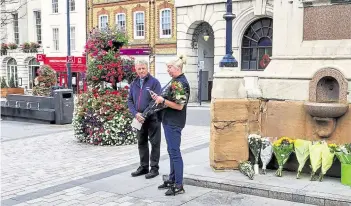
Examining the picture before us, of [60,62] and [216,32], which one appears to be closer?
[216,32]

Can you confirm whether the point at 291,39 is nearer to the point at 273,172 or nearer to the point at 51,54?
the point at 273,172

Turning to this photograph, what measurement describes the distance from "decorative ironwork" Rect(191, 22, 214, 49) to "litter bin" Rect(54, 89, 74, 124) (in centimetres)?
1264

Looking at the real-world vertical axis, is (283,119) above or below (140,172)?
above

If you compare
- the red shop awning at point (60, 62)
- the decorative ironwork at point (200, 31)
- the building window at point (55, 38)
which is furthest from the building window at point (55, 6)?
the decorative ironwork at point (200, 31)

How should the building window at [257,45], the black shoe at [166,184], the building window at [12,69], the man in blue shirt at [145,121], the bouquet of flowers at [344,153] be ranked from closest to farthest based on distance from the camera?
the bouquet of flowers at [344,153], the black shoe at [166,184], the man in blue shirt at [145,121], the building window at [257,45], the building window at [12,69]

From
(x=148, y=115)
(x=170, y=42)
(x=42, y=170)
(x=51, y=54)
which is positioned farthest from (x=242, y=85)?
(x=51, y=54)

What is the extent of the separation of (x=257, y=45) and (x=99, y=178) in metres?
17.6

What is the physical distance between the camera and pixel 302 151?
20.1 ft

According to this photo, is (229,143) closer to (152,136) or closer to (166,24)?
(152,136)

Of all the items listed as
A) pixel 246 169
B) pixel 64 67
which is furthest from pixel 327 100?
pixel 64 67

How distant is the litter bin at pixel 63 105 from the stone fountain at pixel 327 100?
10203 mm

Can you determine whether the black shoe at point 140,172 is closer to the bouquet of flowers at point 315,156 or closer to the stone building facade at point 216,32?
the bouquet of flowers at point 315,156

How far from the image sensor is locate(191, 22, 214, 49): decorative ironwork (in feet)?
85.6

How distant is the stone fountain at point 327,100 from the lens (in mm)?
6156
